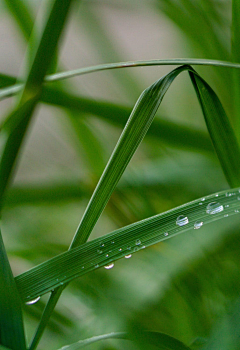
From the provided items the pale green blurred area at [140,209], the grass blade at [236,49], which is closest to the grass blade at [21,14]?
the pale green blurred area at [140,209]

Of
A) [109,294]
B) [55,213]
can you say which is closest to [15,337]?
[109,294]

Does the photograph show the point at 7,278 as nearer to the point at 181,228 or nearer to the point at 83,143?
the point at 181,228

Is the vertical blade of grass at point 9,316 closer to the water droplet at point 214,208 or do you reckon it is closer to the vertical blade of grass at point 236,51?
the water droplet at point 214,208

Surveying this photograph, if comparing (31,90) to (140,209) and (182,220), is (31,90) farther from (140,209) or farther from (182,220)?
(140,209)

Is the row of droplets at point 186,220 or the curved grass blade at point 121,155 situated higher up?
the curved grass blade at point 121,155

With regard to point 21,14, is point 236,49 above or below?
below

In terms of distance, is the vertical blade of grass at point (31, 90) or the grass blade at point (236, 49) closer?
the vertical blade of grass at point (31, 90)

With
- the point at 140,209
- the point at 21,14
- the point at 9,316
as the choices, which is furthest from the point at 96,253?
the point at 21,14
